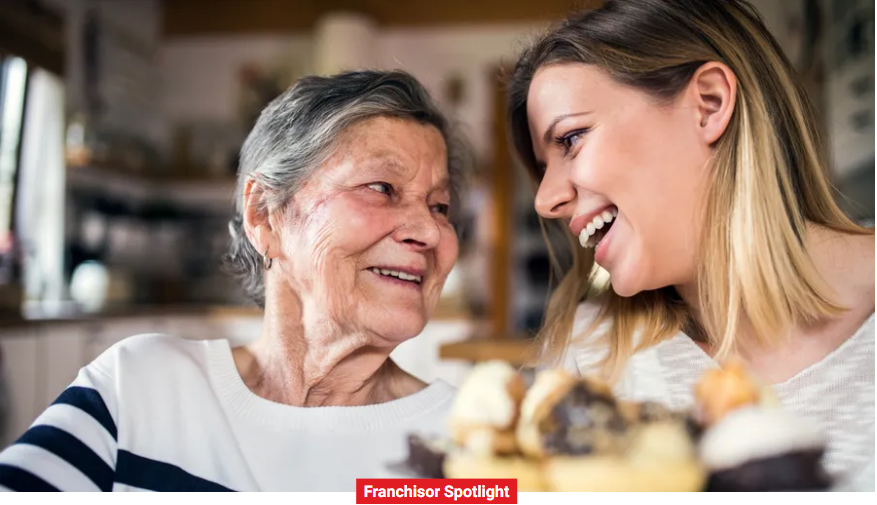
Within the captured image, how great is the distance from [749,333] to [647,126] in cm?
18

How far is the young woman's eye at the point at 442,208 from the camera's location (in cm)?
62

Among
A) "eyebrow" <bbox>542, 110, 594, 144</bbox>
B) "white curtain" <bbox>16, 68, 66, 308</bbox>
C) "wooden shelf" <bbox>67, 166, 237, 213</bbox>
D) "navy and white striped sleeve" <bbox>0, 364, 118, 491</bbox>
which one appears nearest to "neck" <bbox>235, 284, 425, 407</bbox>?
"navy and white striped sleeve" <bbox>0, 364, 118, 491</bbox>

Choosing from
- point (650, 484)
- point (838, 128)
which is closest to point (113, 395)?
point (650, 484)

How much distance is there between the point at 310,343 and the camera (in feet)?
2.01

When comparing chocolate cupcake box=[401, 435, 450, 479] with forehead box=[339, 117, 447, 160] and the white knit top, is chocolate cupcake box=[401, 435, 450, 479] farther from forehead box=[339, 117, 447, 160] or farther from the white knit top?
forehead box=[339, 117, 447, 160]

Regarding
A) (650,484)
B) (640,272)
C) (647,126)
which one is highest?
(647,126)

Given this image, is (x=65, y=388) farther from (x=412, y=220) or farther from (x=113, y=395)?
(x=412, y=220)

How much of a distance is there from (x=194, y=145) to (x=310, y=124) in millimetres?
3022

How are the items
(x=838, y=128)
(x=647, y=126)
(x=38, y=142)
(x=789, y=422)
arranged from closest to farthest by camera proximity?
(x=789, y=422)
(x=647, y=126)
(x=838, y=128)
(x=38, y=142)

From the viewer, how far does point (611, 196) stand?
534 millimetres

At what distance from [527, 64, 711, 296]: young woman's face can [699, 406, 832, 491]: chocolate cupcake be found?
0.64 feet

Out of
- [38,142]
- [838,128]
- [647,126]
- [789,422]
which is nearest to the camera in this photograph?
[789,422]

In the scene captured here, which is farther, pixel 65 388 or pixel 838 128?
pixel 838 128

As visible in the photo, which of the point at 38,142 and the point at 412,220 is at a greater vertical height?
the point at 38,142
